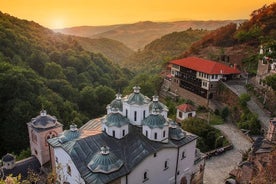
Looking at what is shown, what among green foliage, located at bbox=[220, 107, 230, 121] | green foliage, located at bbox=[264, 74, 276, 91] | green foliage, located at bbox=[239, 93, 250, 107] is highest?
green foliage, located at bbox=[264, 74, 276, 91]

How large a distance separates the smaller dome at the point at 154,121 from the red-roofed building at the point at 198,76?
22365mm

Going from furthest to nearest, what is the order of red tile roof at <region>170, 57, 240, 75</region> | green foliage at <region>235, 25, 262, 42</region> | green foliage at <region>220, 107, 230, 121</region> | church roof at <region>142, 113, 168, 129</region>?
green foliage at <region>235, 25, 262, 42</region>, red tile roof at <region>170, 57, 240, 75</region>, green foliage at <region>220, 107, 230, 121</region>, church roof at <region>142, 113, 168, 129</region>

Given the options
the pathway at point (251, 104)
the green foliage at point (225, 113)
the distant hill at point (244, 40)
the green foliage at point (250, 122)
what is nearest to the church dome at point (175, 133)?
the green foliage at point (250, 122)

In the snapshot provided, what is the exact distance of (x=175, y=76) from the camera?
4844 centimetres

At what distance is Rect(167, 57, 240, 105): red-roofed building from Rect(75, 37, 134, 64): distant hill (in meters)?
71.3

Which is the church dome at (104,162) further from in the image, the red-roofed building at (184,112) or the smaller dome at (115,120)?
the red-roofed building at (184,112)

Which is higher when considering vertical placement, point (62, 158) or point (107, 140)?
point (107, 140)

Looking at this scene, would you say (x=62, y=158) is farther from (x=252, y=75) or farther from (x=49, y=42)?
(x=49, y=42)

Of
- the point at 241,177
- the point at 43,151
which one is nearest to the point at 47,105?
the point at 43,151

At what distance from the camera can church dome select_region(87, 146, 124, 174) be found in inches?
668

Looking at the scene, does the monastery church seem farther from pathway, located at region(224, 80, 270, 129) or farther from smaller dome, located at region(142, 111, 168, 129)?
pathway, located at region(224, 80, 270, 129)

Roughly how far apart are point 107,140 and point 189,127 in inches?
582

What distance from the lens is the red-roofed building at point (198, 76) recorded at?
4088 cm

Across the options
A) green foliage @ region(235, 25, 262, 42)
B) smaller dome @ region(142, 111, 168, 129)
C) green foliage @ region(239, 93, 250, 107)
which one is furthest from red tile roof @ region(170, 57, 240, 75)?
smaller dome @ region(142, 111, 168, 129)
